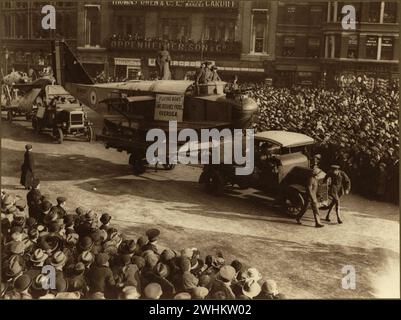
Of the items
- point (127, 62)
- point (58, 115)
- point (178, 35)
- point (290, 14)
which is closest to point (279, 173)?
point (290, 14)

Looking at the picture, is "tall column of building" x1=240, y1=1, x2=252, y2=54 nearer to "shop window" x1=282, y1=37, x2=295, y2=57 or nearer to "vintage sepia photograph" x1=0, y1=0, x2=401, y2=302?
"vintage sepia photograph" x1=0, y1=0, x2=401, y2=302

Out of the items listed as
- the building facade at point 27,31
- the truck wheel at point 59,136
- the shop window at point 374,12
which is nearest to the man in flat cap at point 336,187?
the shop window at point 374,12

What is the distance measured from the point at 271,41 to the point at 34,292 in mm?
12875

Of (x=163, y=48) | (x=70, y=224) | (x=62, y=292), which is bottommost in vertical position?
(x=62, y=292)

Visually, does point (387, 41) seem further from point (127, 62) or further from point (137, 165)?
point (137, 165)

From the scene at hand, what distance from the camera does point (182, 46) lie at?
16.8 m

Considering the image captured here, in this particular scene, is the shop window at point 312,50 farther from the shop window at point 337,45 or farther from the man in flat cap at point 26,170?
the man in flat cap at point 26,170

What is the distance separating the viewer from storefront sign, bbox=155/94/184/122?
1711cm

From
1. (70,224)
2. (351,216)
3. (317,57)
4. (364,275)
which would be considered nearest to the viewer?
(70,224)

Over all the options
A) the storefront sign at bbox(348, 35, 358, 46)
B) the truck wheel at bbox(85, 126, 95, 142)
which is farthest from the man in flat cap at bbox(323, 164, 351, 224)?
the truck wheel at bbox(85, 126, 95, 142)

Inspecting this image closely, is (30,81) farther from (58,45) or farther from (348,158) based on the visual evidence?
(348,158)

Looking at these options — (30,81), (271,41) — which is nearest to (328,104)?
(271,41)

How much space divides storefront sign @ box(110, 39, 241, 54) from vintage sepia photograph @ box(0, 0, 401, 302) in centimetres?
6

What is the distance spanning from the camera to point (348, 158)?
1639cm
